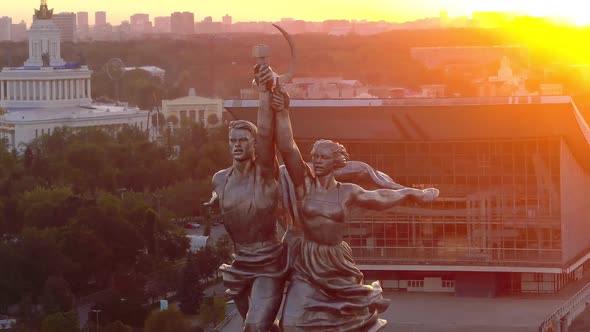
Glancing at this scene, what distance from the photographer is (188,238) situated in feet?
181

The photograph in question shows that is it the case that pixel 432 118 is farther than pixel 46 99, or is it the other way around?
pixel 46 99

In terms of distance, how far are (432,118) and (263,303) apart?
31275mm

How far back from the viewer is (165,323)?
38.1 meters

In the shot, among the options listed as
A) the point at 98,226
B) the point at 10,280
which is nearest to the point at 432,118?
the point at 98,226

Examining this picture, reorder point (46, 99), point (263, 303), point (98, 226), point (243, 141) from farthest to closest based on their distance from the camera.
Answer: point (46, 99) → point (98, 226) → point (243, 141) → point (263, 303)

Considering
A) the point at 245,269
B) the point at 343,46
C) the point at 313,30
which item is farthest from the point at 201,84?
the point at 245,269

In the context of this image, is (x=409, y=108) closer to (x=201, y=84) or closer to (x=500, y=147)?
(x=500, y=147)

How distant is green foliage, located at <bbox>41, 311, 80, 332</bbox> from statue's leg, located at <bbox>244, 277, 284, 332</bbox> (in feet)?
72.4

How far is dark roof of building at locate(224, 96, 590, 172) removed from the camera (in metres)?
46.5

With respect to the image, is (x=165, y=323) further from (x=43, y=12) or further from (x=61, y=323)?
(x=43, y=12)

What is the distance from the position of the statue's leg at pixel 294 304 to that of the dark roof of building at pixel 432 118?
1185 inches

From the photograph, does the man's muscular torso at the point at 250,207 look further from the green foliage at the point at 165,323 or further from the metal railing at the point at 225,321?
the metal railing at the point at 225,321

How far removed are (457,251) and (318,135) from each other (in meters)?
5.20

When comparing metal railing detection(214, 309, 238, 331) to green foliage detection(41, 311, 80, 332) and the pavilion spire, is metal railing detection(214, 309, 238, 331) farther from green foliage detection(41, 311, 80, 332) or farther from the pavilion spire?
the pavilion spire
